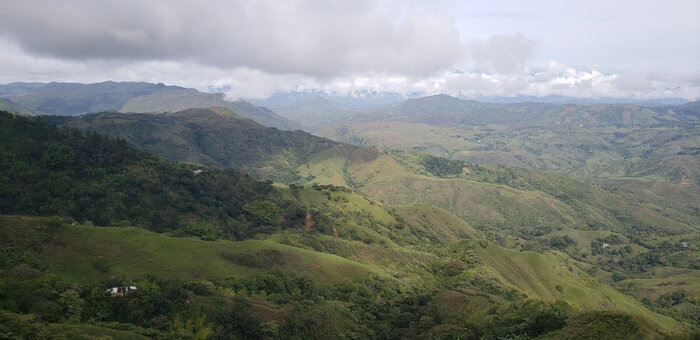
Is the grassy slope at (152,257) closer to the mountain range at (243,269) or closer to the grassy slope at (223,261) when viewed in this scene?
the grassy slope at (223,261)

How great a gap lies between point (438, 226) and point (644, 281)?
79.6 meters

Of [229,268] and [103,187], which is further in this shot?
[103,187]

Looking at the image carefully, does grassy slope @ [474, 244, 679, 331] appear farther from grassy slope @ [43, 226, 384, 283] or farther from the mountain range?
grassy slope @ [43, 226, 384, 283]

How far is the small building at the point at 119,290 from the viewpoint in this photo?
1615 inches

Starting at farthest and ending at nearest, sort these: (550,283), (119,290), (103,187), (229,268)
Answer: (550,283) < (103,187) < (229,268) < (119,290)

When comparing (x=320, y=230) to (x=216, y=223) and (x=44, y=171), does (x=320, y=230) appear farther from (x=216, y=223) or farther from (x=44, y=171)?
(x=44, y=171)

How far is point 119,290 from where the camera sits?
42031 mm

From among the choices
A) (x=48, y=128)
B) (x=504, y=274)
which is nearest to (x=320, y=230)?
(x=504, y=274)

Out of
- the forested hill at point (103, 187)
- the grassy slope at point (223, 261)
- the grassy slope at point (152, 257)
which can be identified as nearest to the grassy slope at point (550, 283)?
the grassy slope at point (223, 261)

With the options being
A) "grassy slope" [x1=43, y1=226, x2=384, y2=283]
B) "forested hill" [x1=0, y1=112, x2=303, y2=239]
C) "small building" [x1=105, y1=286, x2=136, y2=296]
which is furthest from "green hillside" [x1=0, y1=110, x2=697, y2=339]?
"small building" [x1=105, y1=286, x2=136, y2=296]

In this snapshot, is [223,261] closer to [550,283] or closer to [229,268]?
[229,268]

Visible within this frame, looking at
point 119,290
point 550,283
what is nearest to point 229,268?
point 119,290

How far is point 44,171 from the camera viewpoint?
289ft

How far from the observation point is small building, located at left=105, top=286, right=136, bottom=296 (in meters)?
41.0
